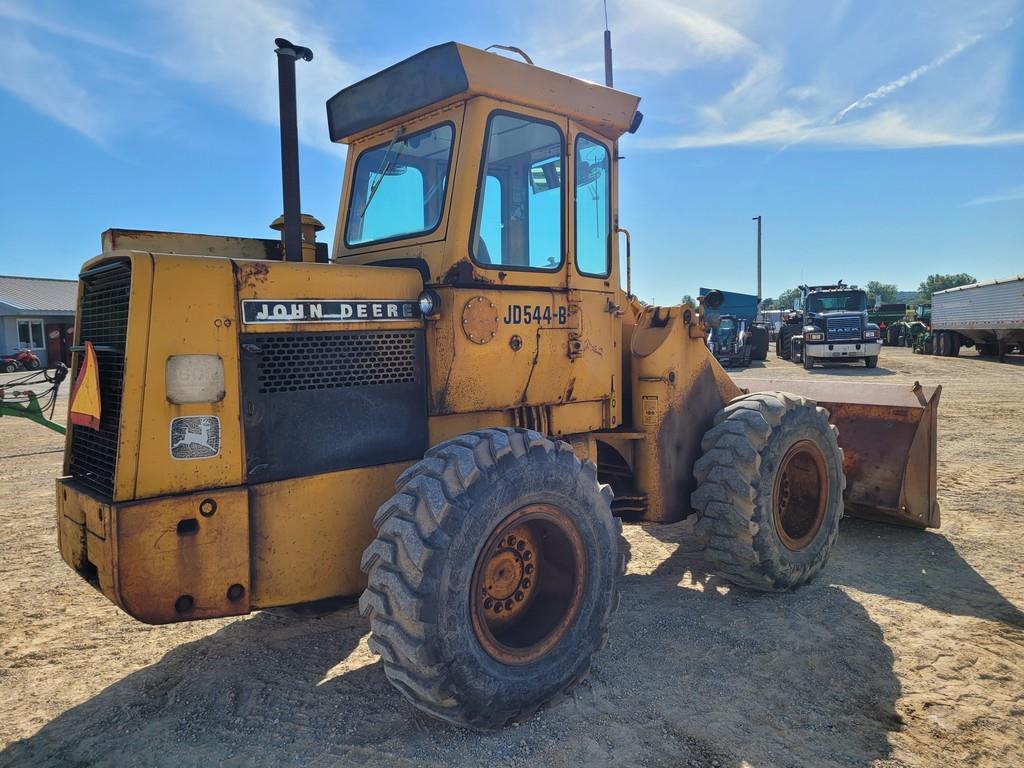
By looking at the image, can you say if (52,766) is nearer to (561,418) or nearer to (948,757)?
(561,418)

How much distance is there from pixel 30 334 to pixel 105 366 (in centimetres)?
4026

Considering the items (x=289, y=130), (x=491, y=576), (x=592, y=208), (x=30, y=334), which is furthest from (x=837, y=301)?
(x=30, y=334)

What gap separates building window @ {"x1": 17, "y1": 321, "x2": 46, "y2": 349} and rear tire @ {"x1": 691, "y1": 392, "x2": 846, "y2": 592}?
133 ft

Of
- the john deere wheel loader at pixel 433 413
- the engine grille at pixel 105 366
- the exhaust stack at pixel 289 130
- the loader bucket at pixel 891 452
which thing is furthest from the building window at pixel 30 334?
the loader bucket at pixel 891 452

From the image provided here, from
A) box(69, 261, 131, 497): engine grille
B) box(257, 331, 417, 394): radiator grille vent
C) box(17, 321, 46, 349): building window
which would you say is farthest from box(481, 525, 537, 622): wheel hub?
box(17, 321, 46, 349): building window

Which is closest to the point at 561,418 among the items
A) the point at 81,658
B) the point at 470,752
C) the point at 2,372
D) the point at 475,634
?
the point at 475,634

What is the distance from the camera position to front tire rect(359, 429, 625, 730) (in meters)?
2.65

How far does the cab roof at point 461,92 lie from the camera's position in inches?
132

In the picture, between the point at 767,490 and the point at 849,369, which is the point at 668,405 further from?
the point at 849,369

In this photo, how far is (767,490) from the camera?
4.28 metres

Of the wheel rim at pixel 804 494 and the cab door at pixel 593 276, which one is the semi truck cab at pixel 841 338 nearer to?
the wheel rim at pixel 804 494

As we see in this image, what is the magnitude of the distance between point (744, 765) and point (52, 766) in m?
2.91

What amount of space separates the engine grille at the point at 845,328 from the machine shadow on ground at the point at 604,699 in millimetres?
20443

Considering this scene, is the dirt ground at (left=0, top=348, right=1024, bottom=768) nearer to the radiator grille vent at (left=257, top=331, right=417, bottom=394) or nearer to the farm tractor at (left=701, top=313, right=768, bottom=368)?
the radiator grille vent at (left=257, top=331, right=417, bottom=394)
